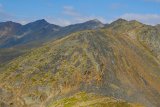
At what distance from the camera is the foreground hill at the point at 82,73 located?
108 metres

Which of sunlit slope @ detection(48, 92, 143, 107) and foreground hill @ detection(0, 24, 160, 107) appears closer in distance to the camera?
sunlit slope @ detection(48, 92, 143, 107)

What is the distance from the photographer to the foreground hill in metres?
108

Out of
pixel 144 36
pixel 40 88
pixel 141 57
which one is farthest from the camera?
pixel 144 36

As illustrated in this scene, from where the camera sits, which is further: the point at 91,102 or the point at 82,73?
the point at 82,73

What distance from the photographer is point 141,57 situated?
137625mm

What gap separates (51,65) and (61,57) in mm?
4636

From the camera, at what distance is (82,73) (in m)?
114

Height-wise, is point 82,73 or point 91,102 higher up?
point 82,73

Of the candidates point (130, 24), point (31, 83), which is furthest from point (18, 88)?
point (130, 24)

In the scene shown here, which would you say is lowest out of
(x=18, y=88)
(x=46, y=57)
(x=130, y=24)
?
(x=18, y=88)

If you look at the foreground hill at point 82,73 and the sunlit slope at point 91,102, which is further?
the foreground hill at point 82,73

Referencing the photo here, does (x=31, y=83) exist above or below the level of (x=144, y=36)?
below

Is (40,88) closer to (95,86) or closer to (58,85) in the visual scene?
(58,85)

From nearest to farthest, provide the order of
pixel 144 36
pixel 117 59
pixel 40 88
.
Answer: pixel 40 88 < pixel 117 59 < pixel 144 36
